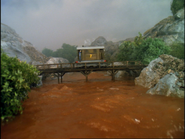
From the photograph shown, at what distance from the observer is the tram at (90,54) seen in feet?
58.3

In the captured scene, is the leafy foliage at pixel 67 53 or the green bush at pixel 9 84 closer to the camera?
the green bush at pixel 9 84

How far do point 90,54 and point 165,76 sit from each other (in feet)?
36.0

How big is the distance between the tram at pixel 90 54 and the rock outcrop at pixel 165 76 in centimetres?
663

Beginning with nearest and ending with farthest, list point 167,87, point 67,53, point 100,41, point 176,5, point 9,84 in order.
→ point 9,84, point 167,87, point 176,5, point 100,41, point 67,53

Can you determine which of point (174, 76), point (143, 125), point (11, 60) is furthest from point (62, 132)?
point (174, 76)

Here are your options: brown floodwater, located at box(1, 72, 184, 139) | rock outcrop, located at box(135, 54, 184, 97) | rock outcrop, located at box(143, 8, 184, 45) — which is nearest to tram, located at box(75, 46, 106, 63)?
rock outcrop, located at box(135, 54, 184, 97)

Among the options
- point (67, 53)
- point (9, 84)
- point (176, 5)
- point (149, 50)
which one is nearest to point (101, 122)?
point (9, 84)

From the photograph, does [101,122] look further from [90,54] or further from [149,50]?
[149,50]

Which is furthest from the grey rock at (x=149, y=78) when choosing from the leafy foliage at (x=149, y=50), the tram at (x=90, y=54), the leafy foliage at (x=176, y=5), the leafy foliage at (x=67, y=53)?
the leafy foliage at (x=67, y=53)

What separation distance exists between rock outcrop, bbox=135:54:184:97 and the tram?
6.63 meters

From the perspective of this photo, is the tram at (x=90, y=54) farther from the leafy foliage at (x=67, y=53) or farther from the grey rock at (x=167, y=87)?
the leafy foliage at (x=67, y=53)

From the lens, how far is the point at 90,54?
58.6 feet

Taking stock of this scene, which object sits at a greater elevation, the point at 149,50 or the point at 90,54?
the point at 149,50

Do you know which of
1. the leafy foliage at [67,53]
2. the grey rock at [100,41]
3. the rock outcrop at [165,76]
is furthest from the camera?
the grey rock at [100,41]
